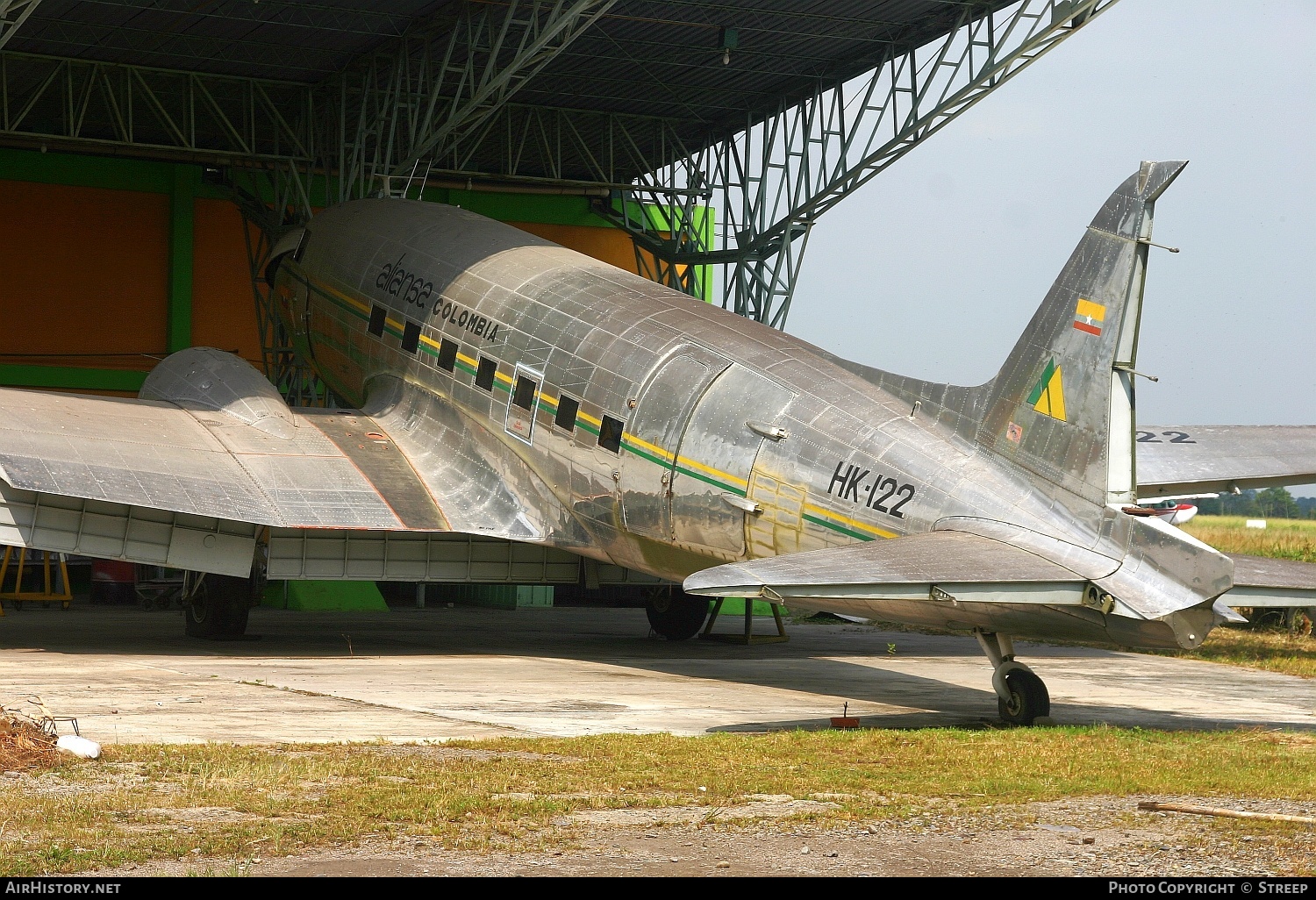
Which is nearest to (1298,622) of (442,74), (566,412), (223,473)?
(566,412)

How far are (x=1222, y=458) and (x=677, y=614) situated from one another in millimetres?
9029

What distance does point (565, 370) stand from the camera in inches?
789

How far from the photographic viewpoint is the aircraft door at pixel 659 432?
59.8ft

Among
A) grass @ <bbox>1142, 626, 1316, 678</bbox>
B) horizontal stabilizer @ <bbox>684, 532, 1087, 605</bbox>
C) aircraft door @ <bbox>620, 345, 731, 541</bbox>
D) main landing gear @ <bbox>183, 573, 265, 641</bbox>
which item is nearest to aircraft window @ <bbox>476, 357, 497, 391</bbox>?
aircraft door @ <bbox>620, 345, 731, 541</bbox>

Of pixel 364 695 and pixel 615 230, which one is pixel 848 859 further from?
pixel 615 230

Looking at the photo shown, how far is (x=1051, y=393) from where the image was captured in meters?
14.2

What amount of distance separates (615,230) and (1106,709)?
2539 centimetres

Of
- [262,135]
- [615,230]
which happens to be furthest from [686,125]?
[262,135]

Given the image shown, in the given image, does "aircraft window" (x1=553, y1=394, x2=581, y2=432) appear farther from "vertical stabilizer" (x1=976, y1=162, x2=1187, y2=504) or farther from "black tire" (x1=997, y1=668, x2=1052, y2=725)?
"black tire" (x1=997, y1=668, x2=1052, y2=725)

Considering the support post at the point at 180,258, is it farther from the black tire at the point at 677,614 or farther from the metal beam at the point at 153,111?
the black tire at the point at 677,614

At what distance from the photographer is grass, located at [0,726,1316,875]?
27.2ft

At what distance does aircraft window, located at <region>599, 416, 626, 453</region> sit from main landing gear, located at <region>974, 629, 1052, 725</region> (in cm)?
622

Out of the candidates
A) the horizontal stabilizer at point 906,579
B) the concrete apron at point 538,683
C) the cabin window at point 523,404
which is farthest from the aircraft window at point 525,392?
the horizontal stabilizer at point 906,579

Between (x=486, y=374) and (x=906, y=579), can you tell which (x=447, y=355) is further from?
(x=906, y=579)
